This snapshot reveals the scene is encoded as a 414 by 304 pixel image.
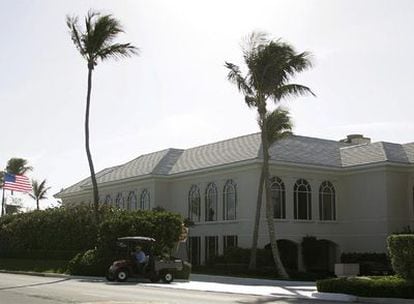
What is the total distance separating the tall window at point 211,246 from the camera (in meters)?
41.5

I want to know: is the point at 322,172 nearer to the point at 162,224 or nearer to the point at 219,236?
the point at 219,236

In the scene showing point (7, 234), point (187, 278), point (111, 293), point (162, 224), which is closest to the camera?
point (111, 293)

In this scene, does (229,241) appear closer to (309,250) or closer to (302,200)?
(309,250)

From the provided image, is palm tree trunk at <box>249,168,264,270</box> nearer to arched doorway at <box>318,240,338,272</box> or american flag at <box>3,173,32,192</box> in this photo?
arched doorway at <box>318,240,338,272</box>

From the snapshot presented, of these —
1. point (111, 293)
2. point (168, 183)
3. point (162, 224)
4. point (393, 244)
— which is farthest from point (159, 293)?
point (168, 183)

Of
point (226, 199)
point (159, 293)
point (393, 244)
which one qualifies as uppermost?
point (226, 199)

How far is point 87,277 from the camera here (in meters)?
32.6

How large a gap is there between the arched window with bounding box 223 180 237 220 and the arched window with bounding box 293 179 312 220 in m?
3.82

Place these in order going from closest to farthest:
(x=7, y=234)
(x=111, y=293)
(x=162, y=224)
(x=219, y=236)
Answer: (x=111, y=293) → (x=162, y=224) → (x=219, y=236) → (x=7, y=234)

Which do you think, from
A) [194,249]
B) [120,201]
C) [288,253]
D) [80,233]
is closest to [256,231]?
[288,253]

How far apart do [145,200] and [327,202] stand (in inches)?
540

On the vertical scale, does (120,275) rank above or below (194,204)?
below

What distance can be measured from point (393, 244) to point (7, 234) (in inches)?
1275

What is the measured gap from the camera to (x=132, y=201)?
162 ft
